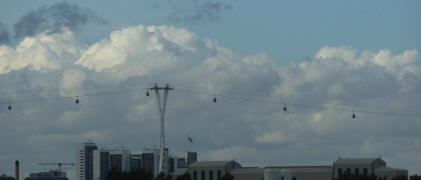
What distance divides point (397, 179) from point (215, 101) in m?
52.7

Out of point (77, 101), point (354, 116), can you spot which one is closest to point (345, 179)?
point (354, 116)

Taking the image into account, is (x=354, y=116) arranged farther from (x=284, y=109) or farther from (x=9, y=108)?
A: (x=9, y=108)

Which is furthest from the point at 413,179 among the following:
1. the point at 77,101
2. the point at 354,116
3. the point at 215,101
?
the point at 77,101

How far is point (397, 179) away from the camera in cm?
18562

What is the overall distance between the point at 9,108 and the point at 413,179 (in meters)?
90.0

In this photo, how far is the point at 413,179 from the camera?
617 ft

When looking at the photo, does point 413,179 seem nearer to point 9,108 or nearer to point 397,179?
point 397,179

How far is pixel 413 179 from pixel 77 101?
7982 cm

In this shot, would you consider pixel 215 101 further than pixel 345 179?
No

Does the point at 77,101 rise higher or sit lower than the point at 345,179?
higher

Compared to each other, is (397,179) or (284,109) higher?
(284,109)

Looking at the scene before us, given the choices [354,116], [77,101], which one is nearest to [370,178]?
[354,116]

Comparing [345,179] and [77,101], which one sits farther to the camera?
[345,179]

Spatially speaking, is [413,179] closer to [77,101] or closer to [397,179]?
[397,179]
